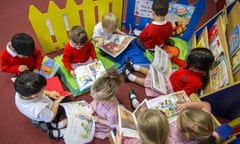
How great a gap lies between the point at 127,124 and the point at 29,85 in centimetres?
74

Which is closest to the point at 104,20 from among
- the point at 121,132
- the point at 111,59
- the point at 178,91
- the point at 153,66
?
the point at 111,59

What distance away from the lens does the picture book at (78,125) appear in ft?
6.13

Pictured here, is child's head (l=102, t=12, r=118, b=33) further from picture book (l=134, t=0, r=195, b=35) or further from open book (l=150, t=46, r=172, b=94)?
open book (l=150, t=46, r=172, b=94)

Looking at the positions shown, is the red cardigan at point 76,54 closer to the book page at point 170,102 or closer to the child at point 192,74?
the child at point 192,74

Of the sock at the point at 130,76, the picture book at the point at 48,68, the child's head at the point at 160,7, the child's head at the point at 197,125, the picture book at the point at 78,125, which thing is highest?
the child's head at the point at 160,7

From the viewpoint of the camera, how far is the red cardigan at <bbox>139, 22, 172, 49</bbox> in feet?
7.57

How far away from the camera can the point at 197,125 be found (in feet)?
4.76

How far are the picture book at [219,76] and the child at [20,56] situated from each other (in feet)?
5.02

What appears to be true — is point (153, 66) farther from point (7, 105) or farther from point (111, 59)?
point (7, 105)

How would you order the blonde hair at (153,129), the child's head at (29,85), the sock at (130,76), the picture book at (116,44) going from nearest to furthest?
the blonde hair at (153,129), the child's head at (29,85), the sock at (130,76), the picture book at (116,44)

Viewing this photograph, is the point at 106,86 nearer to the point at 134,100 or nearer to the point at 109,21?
the point at 134,100

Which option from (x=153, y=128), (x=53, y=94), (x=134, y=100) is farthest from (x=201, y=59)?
(x=53, y=94)

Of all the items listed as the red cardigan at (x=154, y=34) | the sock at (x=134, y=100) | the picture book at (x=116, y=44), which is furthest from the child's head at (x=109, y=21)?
the sock at (x=134, y=100)

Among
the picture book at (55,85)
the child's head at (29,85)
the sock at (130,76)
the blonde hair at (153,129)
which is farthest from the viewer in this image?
the sock at (130,76)
